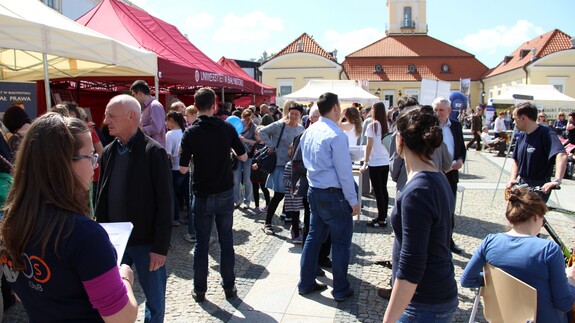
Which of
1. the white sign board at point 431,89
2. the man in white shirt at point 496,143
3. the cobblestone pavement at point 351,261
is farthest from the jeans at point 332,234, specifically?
the man in white shirt at point 496,143

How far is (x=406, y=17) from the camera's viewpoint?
198ft

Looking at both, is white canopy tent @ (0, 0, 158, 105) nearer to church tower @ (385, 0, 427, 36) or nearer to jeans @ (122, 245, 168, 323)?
jeans @ (122, 245, 168, 323)

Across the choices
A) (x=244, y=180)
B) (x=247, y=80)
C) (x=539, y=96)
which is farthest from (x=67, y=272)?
(x=539, y=96)

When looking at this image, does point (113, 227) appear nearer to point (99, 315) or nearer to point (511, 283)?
point (99, 315)

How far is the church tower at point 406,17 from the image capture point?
196 feet

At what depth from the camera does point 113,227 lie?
2004mm

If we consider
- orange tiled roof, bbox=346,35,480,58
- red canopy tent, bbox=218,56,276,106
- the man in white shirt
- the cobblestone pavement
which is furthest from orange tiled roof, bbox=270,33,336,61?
the cobblestone pavement

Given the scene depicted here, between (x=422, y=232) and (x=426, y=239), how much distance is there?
4cm

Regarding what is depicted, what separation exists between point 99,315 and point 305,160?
2.60m

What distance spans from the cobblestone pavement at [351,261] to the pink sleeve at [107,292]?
7.41 ft

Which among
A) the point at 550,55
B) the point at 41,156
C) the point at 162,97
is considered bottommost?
the point at 41,156

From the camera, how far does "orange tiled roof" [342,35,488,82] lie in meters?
49.8

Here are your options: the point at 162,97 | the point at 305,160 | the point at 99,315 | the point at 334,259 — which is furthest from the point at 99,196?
the point at 162,97

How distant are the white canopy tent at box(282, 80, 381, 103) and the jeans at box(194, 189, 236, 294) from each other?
1011cm
